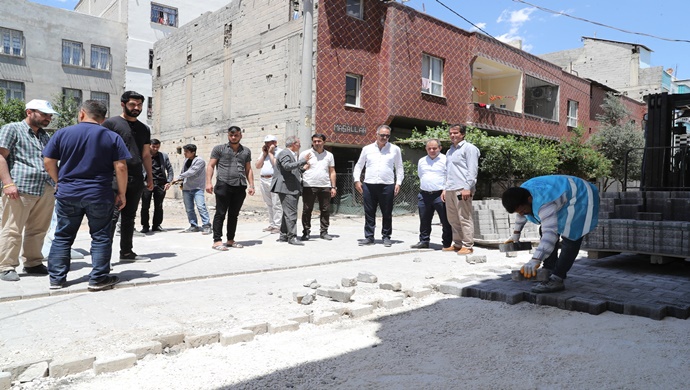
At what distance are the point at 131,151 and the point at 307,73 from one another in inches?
414

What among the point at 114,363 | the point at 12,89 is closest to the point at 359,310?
the point at 114,363

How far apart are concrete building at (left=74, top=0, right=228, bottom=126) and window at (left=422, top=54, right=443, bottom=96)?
21.8m

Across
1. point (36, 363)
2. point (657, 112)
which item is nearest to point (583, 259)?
point (657, 112)

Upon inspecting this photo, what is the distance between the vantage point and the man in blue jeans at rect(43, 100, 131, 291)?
4.65 metres

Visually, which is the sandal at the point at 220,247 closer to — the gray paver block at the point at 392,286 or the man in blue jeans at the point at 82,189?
the man in blue jeans at the point at 82,189

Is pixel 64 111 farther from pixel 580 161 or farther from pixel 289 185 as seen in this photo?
pixel 580 161

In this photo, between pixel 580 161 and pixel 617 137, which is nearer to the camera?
pixel 580 161

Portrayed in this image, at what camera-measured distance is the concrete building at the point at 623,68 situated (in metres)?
35.3

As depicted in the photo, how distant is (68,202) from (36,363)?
2172 mm

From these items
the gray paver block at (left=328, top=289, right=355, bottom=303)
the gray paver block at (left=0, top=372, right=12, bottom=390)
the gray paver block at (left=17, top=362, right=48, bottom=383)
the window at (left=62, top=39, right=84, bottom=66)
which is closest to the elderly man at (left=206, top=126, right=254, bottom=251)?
the gray paver block at (left=328, top=289, right=355, bottom=303)

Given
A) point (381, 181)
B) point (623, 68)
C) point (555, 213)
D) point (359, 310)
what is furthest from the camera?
point (623, 68)

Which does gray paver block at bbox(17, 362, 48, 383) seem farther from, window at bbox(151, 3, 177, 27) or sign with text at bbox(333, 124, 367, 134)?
window at bbox(151, 3, 177, 27)

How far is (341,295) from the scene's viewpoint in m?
4.58

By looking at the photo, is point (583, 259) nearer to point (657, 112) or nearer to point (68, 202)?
point (657, 112)
